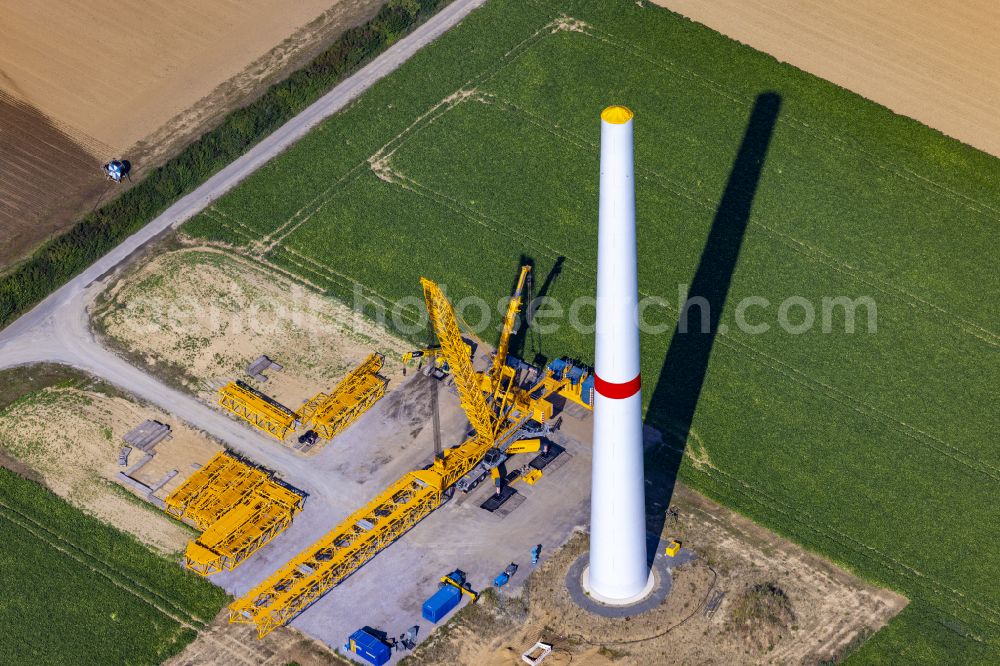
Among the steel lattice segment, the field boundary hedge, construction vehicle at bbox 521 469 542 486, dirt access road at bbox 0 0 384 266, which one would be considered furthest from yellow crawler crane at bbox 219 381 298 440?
dirt access road at bbox 0 0 384 266

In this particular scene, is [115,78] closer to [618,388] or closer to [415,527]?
[415,527]

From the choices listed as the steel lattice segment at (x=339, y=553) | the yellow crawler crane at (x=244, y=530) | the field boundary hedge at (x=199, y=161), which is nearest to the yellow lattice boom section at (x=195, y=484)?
the yellow crawler crane at (x=244, y=530)

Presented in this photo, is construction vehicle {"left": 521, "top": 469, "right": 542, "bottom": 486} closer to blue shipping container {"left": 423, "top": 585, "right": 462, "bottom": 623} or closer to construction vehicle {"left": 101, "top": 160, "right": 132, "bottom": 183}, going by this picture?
blue shipping container {"left": 423, "top": 585, "right": 462, "bottom": 623}

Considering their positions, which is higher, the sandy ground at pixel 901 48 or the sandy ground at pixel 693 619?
the sandy ground at pixel 901 48

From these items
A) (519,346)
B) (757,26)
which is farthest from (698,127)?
(519,346)

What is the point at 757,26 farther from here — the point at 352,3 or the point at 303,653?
the point at 303,653

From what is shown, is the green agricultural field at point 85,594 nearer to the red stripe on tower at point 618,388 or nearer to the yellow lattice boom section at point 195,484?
the yellow lattice boom section at point 195,484
